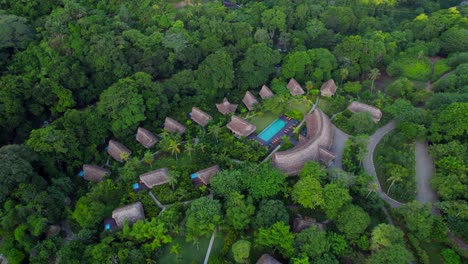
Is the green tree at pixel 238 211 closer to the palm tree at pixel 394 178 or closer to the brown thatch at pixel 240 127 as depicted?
the brown thatch at pixel 240 127

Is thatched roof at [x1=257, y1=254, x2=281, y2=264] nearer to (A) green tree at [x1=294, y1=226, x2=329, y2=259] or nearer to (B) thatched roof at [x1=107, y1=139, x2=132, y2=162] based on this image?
(A) green tree at [x1=294, y1=226, x2=329, y2=259]

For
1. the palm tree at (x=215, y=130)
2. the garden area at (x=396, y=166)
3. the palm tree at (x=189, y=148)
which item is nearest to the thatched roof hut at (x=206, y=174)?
the palm tree at (x=189, y=148)

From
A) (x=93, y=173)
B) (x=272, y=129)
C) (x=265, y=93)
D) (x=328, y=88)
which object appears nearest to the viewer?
(x=93, y=173)

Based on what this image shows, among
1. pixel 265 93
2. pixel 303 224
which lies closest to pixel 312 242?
pixel 303 224

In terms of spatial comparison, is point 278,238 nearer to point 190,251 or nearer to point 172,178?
point 190,251

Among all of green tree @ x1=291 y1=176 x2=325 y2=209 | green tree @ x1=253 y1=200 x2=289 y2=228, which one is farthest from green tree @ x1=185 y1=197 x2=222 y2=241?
green tree @ x1=291 y1=176 x2=325 y2=209
